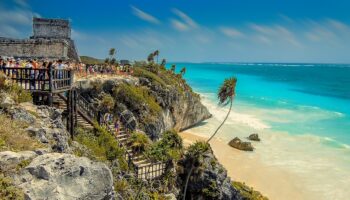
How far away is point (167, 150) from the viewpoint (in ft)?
79.1

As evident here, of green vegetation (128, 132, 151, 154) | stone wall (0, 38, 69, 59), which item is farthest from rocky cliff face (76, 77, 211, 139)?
stone wall (0, 38, 69, 59)

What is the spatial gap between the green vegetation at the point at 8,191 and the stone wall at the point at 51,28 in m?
37.5

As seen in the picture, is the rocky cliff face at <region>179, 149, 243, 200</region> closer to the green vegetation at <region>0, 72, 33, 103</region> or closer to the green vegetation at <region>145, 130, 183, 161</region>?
the green vegetation at <region>145, 130, 183, 161</region>

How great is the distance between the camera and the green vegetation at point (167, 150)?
2380cm

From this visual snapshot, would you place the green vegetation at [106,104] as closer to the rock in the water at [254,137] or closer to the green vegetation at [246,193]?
the green vegetation at [246,193]

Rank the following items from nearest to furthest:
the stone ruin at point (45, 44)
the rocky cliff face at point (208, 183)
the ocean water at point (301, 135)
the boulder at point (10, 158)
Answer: the boulder at point (10, 158) → the rocky cliff face at point (208, 183) → the ocean water at point (301, 135) → the stone ruin at point (45, 44)

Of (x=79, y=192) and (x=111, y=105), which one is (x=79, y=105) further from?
(x=79, y=192)

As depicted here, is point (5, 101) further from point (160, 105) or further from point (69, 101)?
point (160, 105)

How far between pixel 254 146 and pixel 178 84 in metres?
12.8

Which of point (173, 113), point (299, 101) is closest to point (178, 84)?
point (173, 113)

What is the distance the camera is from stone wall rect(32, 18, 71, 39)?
137 ft

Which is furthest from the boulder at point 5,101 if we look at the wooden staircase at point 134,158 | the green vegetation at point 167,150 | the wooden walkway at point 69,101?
the green vegetation at point 167,150

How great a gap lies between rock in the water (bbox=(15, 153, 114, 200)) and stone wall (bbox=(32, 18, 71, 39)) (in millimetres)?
37000

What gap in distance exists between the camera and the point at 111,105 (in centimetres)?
3020
